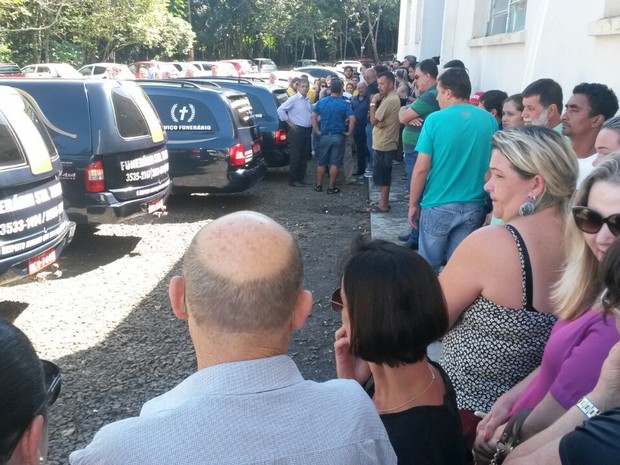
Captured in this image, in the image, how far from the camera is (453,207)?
4707 mm

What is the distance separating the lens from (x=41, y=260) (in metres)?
4.75

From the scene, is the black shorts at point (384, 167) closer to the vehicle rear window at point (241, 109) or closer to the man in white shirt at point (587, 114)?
the vehicle rear window at point (241, 109)

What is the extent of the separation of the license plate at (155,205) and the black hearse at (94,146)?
155 millimetres

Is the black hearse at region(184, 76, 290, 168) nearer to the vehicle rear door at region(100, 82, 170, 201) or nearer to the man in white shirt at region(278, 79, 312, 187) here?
the man in white shirt at region(278, 79, 312, 187)

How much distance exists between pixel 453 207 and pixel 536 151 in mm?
2257

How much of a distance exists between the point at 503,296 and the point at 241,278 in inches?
48.5

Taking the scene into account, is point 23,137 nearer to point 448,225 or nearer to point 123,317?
point 123,317

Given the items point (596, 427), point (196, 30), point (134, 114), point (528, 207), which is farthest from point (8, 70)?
point (196, 30)

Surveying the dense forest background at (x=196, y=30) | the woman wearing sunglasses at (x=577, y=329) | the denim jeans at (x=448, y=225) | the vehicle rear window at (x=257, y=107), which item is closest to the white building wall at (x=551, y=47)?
the denim jeans at (x=448, y=225)

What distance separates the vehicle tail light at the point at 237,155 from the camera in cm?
889

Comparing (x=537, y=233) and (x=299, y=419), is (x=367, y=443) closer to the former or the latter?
(x=299, y=419)

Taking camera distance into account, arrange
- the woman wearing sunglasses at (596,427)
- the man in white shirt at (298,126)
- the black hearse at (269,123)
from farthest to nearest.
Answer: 1. the black hearse at (269,123)
2. the man in white shirt at (298,126)
3. the woman wearing sunglasses at (596,427)

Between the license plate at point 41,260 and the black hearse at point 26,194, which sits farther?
the license plate at point 41,260

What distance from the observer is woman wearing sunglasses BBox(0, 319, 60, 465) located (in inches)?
45.8
